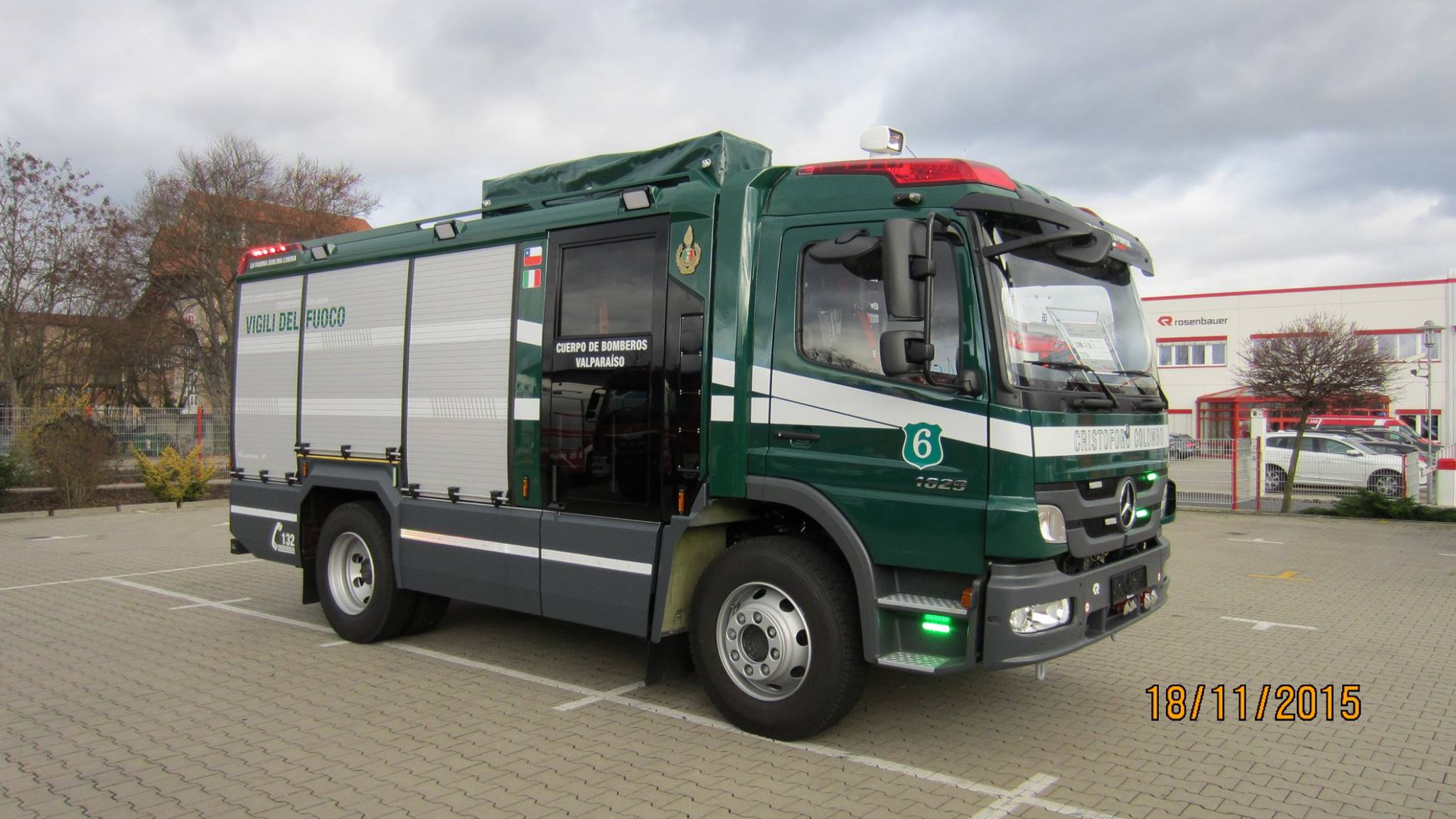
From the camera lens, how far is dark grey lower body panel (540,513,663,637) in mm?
5324

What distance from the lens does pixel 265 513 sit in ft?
25.8

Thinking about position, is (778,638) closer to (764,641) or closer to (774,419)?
(764,641)

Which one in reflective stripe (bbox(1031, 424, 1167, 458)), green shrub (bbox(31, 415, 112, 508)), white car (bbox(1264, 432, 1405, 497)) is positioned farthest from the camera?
white car (bbox(1264, 432, 1405, 497))

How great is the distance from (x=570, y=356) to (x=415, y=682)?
2.32 m

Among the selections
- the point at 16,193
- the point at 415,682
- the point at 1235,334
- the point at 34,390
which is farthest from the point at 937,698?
the point at 1235,334

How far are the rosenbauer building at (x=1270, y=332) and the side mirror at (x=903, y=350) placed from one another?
39.4 meters

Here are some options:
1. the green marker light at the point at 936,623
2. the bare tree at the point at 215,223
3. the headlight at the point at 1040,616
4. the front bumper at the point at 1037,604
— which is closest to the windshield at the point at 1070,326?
the front bumper at the point at 1037,604

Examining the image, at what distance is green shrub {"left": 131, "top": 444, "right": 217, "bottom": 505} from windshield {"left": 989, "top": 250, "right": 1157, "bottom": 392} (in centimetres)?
1827

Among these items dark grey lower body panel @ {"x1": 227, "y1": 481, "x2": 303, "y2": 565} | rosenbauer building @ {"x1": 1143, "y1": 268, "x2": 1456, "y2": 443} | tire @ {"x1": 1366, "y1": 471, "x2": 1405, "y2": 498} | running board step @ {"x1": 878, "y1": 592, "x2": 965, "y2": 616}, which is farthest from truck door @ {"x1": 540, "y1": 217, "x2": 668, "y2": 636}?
rosenbauer building @ {"x1": 1143, "y1": 268, "x2": 1456, "y2": 443}

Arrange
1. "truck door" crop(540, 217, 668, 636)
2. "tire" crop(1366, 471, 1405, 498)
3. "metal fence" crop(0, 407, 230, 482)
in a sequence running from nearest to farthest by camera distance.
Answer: "truck door" crop(540, 217, 668, 636), "tire" crop(1366, 471, 1405, 498), "metal fence" crop(0, 407, 230, 482)

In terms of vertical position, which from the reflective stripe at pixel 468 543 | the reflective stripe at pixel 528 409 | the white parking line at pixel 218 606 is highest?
the reflective stripe at pixel 528 409

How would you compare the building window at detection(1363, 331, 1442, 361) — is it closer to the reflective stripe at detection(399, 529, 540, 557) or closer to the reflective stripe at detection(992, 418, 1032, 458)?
the reflective stripe at detection(992, 418, 1032, 458)

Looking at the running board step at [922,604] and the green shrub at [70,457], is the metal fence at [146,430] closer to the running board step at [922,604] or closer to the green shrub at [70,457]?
the green shrub at [70,457]

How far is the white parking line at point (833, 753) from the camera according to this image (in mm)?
4098
